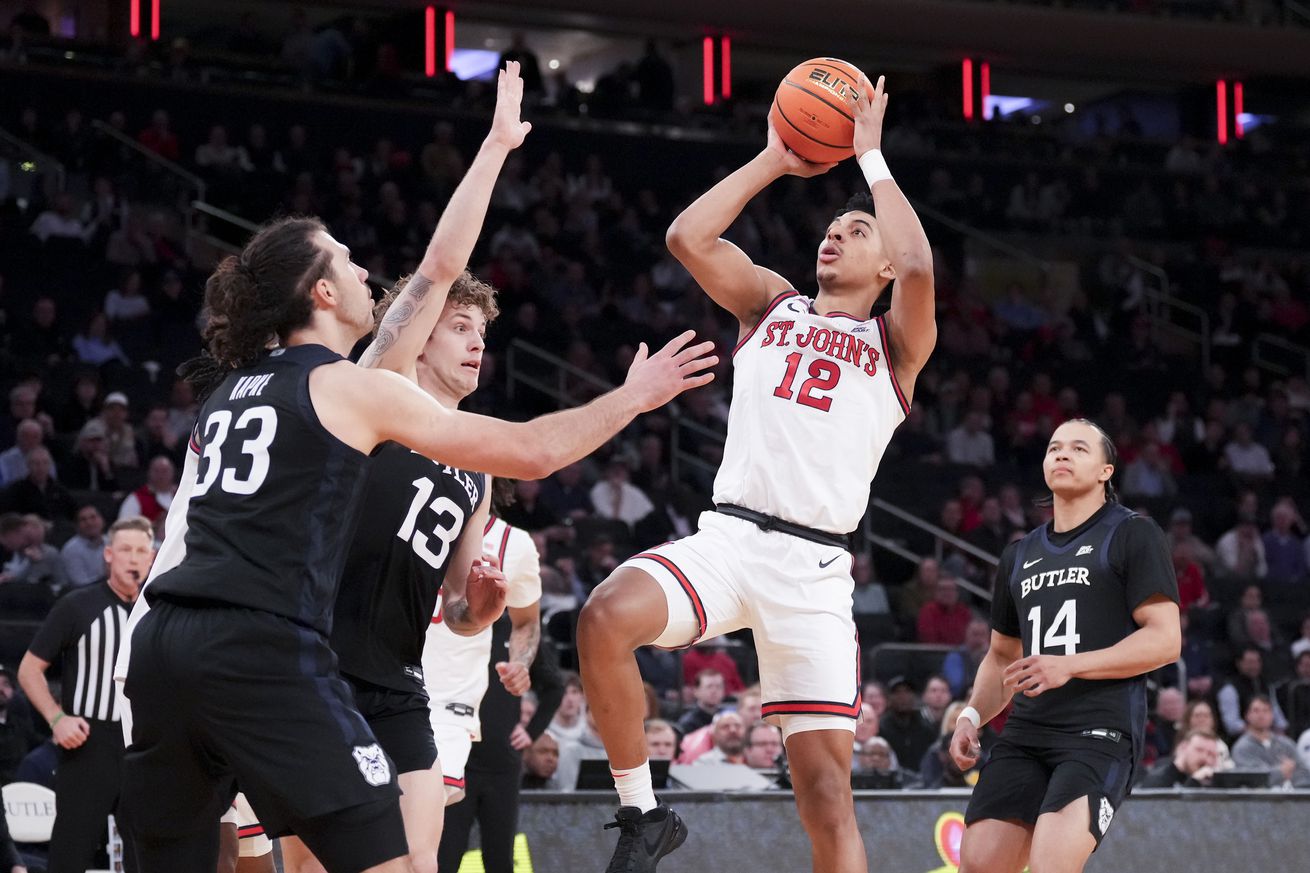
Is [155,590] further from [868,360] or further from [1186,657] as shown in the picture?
[1186,657]

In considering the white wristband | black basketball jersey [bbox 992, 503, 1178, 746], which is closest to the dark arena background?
black basketball jersey [bbox 992, 503, 1178, 746]

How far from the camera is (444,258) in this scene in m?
5.07

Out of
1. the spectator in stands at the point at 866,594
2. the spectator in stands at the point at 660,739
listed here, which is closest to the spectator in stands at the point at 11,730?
the spectator in stands at the point at 660,739

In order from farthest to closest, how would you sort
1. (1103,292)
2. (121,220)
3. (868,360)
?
1. (1103,292)
2. (121,220)
3. (868,360)

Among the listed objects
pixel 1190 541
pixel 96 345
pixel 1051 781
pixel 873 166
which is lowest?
pixel 1190 541

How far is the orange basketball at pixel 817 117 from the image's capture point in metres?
6.05

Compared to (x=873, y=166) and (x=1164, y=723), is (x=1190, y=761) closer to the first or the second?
(x=1164, y=723)

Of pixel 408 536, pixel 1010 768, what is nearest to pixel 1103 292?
pixel 1010 768

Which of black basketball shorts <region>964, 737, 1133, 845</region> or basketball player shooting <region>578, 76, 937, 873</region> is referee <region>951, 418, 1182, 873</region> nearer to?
black basketball shorts <region>964, 737, 1133, 845</region>

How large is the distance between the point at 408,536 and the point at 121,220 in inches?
523

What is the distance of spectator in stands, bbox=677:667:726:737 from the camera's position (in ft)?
39.9

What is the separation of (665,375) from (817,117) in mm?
1994

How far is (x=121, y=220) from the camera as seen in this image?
17578 mm

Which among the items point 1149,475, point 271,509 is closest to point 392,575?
point 271,509
